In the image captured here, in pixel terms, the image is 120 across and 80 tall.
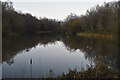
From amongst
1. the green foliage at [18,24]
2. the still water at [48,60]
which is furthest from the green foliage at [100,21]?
the green foliage at [18,24]

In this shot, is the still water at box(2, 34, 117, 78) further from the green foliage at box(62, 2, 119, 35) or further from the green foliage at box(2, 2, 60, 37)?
the green foliage at box(2, 2, 60, 37)

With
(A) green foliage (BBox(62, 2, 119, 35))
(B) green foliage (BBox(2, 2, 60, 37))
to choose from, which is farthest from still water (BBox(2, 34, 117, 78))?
(B) green foliage (BBox(2, 2, 60, 37))

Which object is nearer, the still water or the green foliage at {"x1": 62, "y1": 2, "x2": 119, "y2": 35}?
the still water

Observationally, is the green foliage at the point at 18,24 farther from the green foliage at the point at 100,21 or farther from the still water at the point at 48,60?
the still water at the point at 48,60

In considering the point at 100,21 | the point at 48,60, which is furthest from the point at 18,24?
the point at 48,60

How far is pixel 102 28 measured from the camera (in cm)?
4238

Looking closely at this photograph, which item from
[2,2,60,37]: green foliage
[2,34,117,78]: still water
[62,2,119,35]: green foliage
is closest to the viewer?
[2,34,117,78]: still water

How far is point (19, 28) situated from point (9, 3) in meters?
7.27

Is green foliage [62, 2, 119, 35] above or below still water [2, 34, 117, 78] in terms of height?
above

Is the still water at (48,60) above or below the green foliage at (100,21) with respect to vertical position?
below

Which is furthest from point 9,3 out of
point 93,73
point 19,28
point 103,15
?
point 93,73

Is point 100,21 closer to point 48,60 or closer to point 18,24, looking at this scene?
point 18,24

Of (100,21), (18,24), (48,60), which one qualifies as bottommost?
(48,60)

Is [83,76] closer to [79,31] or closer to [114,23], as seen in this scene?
[114,23]
